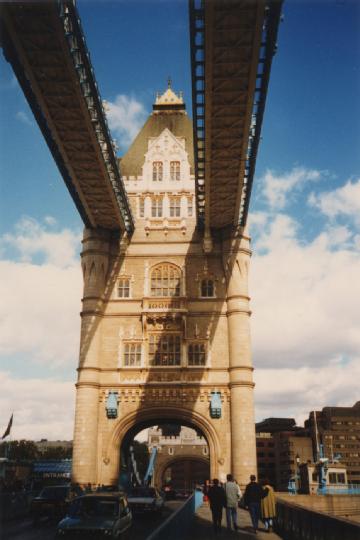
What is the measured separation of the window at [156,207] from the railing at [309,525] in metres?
25.6

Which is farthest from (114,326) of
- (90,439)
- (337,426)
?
(337,426)

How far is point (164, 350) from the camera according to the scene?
121 feet

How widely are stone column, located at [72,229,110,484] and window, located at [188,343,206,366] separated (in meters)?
6.37

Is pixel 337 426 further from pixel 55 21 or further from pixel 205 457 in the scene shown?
pixel 55 21

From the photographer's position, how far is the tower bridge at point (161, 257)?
24.8 meters

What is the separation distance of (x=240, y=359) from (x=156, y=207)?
1387cm

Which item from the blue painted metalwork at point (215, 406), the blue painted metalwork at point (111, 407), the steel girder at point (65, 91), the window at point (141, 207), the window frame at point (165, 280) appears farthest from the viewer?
the window at point (141, 207)

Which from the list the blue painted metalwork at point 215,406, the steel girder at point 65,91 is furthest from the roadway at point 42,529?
the steel girder at point 65,91

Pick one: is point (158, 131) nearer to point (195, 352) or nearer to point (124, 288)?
point (124, 288)

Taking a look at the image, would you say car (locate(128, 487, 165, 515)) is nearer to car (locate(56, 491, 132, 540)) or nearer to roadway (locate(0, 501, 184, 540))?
roadway (locate(0, 501, 184, 540))

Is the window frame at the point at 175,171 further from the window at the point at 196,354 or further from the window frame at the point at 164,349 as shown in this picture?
the window at the point at 196,354

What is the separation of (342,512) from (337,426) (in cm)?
10002

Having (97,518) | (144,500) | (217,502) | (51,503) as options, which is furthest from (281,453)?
(97,518)

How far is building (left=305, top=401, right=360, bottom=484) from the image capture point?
135125 millimetres
